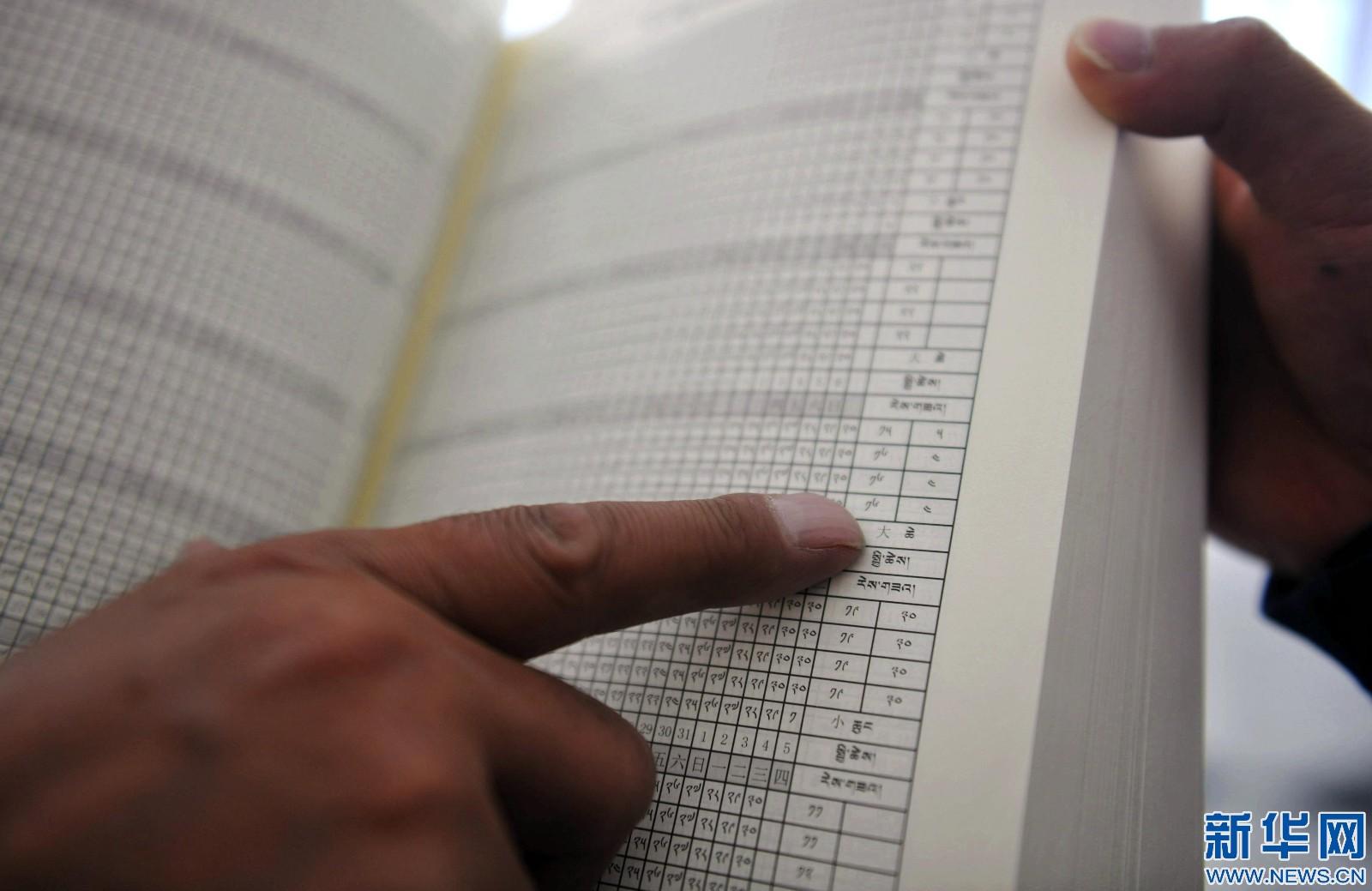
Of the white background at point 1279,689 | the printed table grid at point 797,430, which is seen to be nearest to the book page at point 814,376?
the printed table grid at point 797,430

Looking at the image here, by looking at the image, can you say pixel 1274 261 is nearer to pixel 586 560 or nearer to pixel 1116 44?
pixel 1116 44

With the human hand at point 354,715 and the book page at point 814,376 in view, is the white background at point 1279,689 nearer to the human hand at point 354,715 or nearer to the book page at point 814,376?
the book page at point 814,376

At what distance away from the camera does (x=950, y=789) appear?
348mm

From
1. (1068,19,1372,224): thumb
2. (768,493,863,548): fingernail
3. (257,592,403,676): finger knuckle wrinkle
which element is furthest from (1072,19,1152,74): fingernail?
(257,592,403,676): finger knuckle wrinkle

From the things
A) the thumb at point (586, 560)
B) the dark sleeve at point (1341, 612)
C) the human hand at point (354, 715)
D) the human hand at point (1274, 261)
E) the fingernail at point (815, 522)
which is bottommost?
the human hand at point (354, 715)

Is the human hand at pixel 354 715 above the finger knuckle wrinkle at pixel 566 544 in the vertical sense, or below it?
below

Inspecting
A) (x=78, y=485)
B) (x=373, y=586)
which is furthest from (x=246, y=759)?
(x=78, y=485)

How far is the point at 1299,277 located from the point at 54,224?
75 cm

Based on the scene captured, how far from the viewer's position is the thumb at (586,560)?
0.36 metres

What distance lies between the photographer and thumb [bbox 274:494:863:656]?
1.17 ft

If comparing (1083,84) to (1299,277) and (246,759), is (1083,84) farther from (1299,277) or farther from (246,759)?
(246,759)

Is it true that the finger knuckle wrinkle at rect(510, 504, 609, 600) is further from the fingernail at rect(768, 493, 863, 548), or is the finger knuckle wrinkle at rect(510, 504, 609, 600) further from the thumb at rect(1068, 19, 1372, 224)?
the thumb at rect(1068, 19, 1372, 224)

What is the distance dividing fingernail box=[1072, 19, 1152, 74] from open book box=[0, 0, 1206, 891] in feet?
0.06

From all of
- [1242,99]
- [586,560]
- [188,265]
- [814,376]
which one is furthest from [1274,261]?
[188,265]
